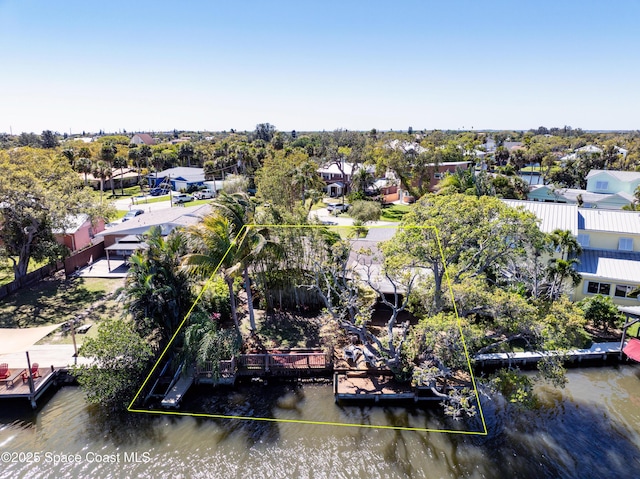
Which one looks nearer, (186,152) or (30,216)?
(30,216)

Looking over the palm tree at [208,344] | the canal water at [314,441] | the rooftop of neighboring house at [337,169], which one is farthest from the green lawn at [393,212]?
the palm tree at [208,344]

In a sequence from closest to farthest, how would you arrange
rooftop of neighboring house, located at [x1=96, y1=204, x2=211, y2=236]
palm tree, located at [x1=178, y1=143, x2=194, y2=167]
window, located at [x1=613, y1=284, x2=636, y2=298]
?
1. window, located at [x1=613, y1=284, x2=636, y2=298]
2. rooftop of neighboring house, located at [x1=96, y1=204, x2=211, y2=236]
3. palm tree, located at [x1=178, y1=143, x2=194, y2=167]

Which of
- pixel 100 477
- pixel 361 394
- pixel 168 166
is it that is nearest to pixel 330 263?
pixel 361 394

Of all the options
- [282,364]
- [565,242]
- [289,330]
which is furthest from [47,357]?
[565,242]

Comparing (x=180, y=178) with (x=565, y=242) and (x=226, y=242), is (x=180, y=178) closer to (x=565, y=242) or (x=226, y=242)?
(x=226, y=242)

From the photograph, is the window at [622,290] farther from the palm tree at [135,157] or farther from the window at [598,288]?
the palm tree at [135,157]

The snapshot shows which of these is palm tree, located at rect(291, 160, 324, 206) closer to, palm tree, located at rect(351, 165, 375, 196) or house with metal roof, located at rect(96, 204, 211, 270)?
palm tree, located at rect(351, 165, 375, 196)

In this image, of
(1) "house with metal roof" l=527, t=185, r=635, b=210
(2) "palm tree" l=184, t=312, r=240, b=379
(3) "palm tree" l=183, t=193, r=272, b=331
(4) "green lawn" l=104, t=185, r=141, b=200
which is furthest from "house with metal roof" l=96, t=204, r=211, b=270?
(1) "house with metal roof" l=527, t=185, r=635, b=210
